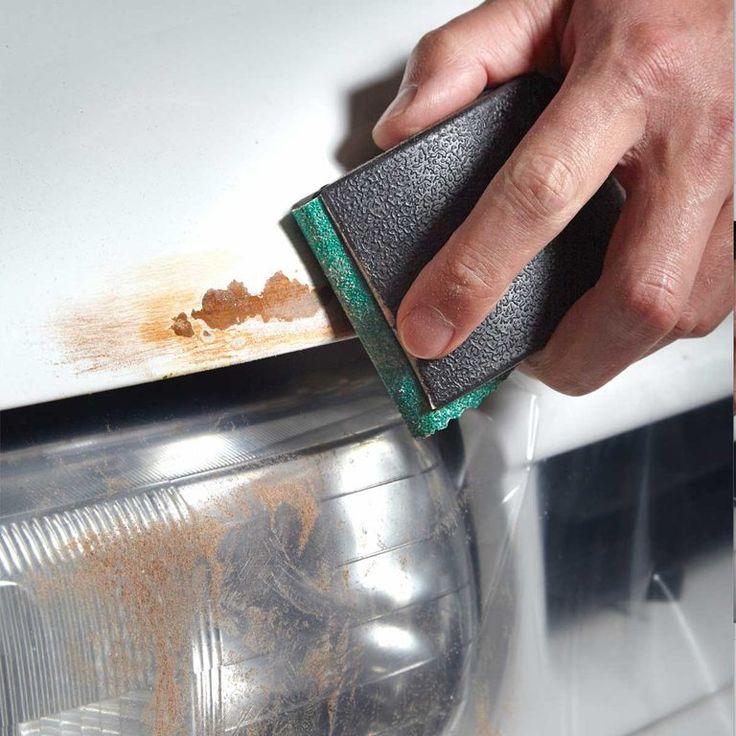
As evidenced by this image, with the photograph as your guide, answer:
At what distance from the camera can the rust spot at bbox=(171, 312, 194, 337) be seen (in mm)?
466

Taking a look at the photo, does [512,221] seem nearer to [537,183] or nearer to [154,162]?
[537,183]

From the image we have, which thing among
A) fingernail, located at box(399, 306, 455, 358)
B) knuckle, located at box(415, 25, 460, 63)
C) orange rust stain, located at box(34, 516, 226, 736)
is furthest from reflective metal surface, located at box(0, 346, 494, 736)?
knuckle, located at box(415, 25, 460, 63)

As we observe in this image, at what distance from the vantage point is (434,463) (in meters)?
0.60

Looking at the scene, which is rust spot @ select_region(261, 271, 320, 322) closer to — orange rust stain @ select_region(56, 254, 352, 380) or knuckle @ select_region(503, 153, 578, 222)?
orange rust stain @ select_region(56, 254, 352, 380)

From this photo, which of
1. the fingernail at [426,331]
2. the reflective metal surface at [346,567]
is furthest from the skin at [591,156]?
the reflective metal surface at [346,567]

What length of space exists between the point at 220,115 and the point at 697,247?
0.31m

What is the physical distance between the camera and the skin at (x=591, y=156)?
477mm

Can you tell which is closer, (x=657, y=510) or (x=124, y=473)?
(x=124, y=473)

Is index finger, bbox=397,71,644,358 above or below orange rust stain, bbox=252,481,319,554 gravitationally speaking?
above

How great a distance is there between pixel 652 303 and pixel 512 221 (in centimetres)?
12

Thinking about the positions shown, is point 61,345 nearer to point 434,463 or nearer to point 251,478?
point 251,478

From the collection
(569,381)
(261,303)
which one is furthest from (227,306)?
(569,381)

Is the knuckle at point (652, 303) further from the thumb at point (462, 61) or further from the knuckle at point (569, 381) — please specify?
the thumb at point (462, 61)

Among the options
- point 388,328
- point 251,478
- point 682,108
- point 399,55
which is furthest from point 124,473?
point 682,108
